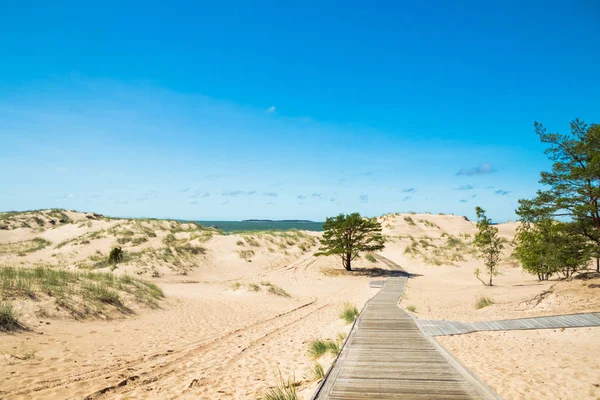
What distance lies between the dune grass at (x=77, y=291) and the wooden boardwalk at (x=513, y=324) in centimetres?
1202

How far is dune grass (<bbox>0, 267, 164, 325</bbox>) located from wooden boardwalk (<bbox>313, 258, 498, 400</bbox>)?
9.80 metres

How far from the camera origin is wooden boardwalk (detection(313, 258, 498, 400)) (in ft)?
19.0

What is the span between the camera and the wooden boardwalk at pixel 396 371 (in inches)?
229

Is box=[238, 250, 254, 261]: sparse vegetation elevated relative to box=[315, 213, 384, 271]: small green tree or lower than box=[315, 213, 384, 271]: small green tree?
lower

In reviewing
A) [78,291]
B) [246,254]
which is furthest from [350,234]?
[78,291]

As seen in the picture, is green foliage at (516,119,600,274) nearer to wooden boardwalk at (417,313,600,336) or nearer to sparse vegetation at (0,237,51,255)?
wooden boardwalk at (417,313,600,336)

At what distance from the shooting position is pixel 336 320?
14.5 metres

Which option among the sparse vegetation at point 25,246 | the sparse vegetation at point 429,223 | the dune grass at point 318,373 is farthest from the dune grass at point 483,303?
the sparse vegetation at point 429,223

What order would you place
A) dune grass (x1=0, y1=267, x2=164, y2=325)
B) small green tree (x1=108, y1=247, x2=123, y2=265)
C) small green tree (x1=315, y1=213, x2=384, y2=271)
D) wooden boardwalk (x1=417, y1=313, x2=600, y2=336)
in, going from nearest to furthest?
wooden boardwalk (x1=417, y1=313, x2=600, y2=336) < dune grass (x1=0, y1=267, x2=164, y2=325) < small green tree (x1=108, y1=247, x2=123, y2=265) < small green tree (x1=315, y1=213, x2=384, y2=271)

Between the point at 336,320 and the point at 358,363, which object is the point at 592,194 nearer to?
the point at 336,320

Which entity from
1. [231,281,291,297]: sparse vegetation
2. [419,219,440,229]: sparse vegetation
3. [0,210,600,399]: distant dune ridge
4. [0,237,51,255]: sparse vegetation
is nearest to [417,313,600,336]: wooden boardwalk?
[0,210,600,399]: distant dune ridge

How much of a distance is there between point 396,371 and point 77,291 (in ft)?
41.7

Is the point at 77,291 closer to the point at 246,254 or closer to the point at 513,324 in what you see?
the point at 513,324

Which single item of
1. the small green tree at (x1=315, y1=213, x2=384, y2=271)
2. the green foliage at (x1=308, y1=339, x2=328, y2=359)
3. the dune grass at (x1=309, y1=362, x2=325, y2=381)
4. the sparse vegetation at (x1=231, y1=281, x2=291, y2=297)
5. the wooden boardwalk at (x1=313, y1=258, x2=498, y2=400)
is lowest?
the sparse vegetation at (x1=231, y1=281, x2=291, y2=297)
